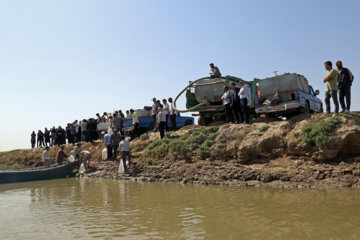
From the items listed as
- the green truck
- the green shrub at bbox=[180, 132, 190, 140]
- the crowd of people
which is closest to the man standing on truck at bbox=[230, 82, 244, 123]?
the crowd of people

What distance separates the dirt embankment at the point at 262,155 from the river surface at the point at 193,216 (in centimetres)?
130

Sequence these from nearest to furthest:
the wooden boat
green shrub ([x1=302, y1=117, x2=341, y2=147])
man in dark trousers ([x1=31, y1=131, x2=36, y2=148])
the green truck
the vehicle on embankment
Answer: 1. green shrub ([x1=302, y1=117, x2=341, y2=147])
2. the vehicle on embankment
3. the wooden boat
4. the green truck
5. man in dark trousers ([x1=31, y1=131, x2=36, y2=148])

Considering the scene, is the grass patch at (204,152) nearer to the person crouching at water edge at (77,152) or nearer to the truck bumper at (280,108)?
the truck bumper at (280,108)

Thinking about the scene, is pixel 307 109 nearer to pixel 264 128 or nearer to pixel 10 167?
pixel 264 128

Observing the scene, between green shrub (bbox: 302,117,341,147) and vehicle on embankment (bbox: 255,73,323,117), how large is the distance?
220 centimetres

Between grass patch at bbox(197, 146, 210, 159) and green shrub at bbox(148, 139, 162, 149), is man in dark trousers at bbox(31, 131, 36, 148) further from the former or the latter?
grass patch at bbox(197, 146, 210, 159)

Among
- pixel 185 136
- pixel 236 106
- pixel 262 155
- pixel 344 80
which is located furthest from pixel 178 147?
pixel 344 80

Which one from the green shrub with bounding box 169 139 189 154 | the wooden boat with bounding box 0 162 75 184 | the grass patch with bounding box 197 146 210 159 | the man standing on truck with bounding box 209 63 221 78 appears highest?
the man standing on truck with bounding box 209 63 221 78

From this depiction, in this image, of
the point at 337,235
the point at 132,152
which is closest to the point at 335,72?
the point at 337,235

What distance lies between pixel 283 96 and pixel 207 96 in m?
3.77

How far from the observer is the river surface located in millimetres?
4219

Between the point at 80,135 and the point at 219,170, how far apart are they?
1475 centimetres

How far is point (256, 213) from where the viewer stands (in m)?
5.23

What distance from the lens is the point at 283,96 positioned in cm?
1214
